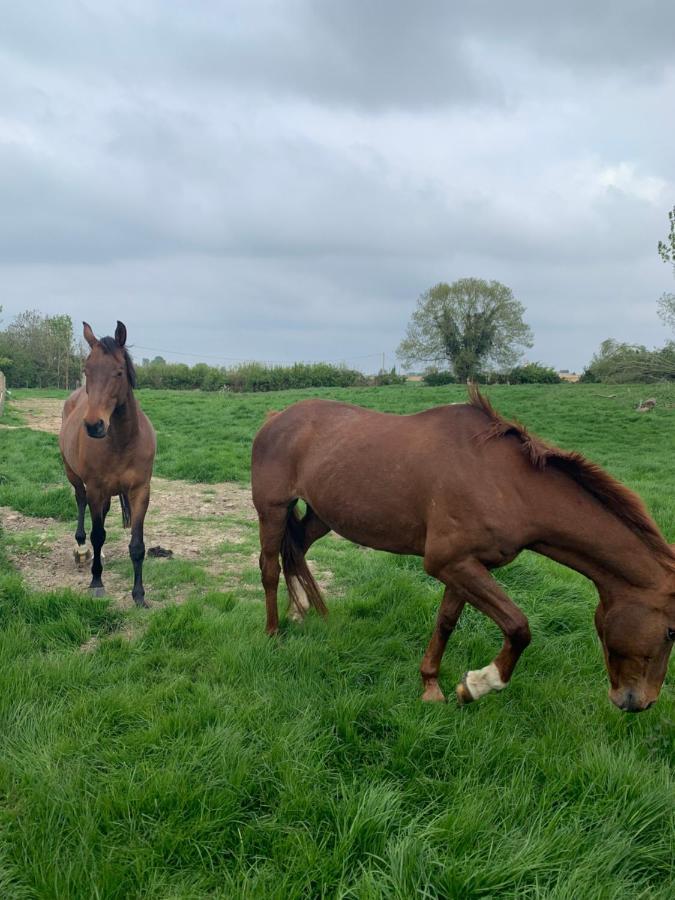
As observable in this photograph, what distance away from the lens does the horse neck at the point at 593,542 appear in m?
2.93

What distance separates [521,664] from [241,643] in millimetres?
1887

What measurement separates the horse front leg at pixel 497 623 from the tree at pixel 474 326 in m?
43.1

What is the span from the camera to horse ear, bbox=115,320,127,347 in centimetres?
489

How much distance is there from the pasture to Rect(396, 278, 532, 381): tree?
42.3m

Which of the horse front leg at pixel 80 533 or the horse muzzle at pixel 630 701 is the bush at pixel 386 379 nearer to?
the horse front leg at pixel 80 533

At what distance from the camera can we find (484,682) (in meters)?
3.14

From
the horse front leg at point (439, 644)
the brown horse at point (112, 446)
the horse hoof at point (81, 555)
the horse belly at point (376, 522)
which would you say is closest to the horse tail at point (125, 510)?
the horse hoof at point (81, 555)

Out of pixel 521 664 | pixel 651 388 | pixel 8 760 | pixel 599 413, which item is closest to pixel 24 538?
pixel 8 760

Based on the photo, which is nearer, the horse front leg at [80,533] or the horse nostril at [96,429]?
the horse nostril at [96,429]

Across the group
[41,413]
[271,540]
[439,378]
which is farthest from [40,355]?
[271,540]

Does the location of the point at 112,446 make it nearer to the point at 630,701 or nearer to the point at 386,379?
the point at 630,701

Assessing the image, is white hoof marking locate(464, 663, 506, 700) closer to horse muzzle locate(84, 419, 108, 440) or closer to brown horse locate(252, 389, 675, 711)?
brown horse locate(252, 389, 675, 711)

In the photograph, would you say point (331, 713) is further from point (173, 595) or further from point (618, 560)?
point (173, 595)

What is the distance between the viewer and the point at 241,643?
3.79 metres
